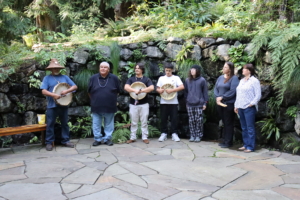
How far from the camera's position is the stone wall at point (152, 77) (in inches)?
225

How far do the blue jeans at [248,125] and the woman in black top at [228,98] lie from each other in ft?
1.00

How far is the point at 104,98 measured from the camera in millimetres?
5461

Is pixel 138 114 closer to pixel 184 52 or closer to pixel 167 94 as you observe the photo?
pixel 167 94

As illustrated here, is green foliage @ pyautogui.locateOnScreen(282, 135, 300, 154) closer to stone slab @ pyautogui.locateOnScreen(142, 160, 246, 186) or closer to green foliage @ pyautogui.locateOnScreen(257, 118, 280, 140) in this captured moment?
green foliage @ pyautogui.locateOnScreen(257, 118, 280, 140)

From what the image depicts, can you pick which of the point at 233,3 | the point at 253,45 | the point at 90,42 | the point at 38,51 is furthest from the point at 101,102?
the point at 233,3

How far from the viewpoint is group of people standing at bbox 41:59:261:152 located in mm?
5094

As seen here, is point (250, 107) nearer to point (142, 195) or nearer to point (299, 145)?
point (299, 145)

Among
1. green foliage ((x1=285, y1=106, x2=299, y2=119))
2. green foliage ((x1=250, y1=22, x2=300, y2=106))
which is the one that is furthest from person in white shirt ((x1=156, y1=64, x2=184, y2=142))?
green foliage ((x1=285, y1=106, x2=299, y2=119))

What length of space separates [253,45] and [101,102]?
3247 millimetres

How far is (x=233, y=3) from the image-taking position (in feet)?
29.0

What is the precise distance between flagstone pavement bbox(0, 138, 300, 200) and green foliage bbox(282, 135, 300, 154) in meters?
0.21

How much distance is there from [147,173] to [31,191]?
1.46 metres

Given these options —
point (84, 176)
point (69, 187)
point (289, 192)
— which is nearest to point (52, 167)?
point (84, 176)

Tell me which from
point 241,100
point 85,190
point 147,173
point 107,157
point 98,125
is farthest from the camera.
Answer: point 98,125
